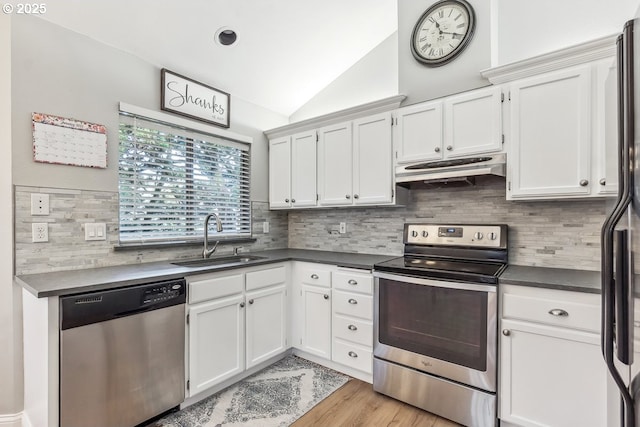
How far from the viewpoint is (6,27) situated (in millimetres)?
1836

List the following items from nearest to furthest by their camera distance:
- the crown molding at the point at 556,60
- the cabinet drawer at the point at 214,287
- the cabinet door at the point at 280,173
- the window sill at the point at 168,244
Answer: the crown molding at the point at 556,60 → the cabinet drawer at the point at 214,287 → the window sill at the point at 168,244 → the cabinet door at the point at 280,173

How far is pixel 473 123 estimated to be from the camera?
2207 millimetres

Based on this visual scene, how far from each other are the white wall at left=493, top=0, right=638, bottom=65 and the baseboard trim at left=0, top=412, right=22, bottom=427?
387 centimetres

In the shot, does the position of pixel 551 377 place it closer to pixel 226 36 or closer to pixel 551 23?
pixel 551 23

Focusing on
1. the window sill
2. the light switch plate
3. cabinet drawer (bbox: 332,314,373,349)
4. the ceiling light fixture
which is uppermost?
the ceiling light fixture

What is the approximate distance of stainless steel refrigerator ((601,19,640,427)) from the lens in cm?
96

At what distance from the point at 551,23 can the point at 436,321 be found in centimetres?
215

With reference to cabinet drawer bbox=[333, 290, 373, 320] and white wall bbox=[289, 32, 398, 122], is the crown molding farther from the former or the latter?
cabinet drawer bbox=[333, 290, 373, 320]

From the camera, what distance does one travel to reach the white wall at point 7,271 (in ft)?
5.98

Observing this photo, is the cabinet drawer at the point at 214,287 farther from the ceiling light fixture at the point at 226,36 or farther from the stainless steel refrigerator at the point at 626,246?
the stainless steel refrigerator at the point at 626,246

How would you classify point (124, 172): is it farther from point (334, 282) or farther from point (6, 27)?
point (334, 282)

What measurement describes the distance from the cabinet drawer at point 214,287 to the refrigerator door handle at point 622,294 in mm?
2066

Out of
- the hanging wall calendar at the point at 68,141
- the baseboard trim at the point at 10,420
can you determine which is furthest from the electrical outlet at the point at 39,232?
the baseboard trim at the point at 10,420

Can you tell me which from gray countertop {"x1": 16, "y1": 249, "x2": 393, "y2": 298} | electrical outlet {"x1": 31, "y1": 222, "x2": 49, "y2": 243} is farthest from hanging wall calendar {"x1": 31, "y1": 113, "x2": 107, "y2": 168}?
gray countertop {"x1": 16, "y1": 249, "x2": 393, "y2": 298}
